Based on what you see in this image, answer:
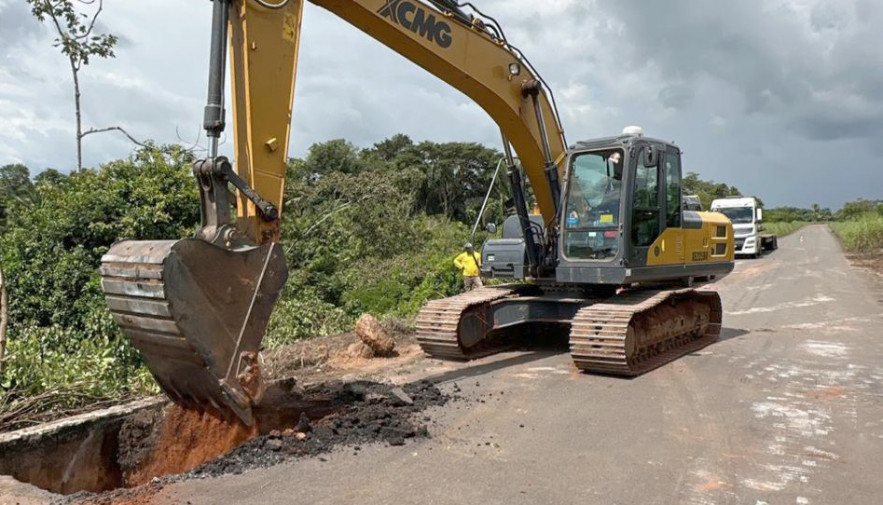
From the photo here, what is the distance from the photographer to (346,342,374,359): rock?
868cm

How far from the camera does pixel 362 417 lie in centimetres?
551

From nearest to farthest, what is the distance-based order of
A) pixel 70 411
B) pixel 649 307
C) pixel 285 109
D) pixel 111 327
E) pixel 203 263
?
pixel 203 263 → pixel 285 109 → pixel 70 411 → pixel 649 307 → pixel 111 327

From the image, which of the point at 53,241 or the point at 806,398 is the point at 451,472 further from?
the point at 53,241

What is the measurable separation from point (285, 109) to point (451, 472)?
2983mm

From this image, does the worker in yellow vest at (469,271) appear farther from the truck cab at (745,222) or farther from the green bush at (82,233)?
the truck cab at (745,222)

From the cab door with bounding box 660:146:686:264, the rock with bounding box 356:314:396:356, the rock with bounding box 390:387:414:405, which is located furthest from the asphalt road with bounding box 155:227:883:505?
the cab door with bounding box 660:146:686:264

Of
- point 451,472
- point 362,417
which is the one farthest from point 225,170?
point 451,472

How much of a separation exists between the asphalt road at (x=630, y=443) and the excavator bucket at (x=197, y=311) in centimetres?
67

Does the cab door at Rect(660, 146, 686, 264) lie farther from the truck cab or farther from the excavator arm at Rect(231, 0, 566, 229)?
the truck cab

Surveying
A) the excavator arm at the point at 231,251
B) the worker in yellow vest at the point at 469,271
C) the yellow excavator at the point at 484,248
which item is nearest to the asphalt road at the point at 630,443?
the yellow excavator at the point at 484,248

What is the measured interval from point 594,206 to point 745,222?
870 inches

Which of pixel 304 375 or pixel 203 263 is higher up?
pixel 203 263

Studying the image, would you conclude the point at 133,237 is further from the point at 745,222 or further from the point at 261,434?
the point at 745,222

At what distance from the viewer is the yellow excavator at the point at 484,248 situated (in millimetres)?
4516
